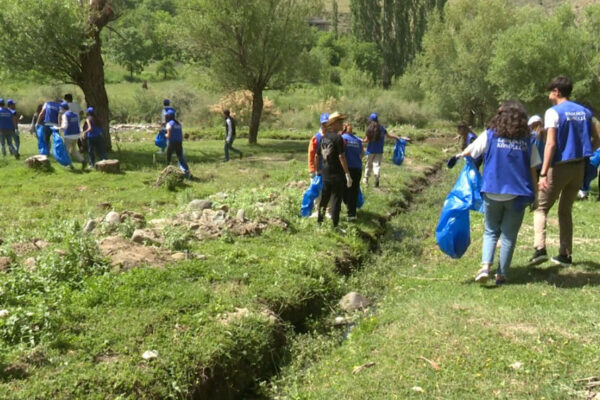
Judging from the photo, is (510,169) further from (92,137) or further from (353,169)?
(92,137)

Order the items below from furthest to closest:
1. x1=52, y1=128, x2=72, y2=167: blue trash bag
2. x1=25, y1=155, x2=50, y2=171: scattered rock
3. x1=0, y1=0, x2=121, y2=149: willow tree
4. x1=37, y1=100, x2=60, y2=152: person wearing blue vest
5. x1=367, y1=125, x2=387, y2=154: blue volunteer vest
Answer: x1=0, y1=0, x2=121, y2=149: willow tree, x1=37, y1=100, x2=60, y2=152: person wearing blue vest, x1=52, y1=128, x2=72, y2=167: blue trash bag, x1=25, y1=155, x2=50, y2=171: scattered rock, x1=367, y1=125, x2=387, y2=154: blue volunteer vest

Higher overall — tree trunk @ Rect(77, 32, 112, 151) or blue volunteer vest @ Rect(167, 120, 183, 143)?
tree trunk @ Rect(77, 32, 112, 151)

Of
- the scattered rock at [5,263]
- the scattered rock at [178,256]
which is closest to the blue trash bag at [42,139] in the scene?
the scattered rock at [5,263]

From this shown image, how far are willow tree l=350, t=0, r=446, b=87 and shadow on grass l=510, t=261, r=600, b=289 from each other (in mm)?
56854

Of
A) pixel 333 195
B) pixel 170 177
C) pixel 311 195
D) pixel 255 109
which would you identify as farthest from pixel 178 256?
pixel 255 109

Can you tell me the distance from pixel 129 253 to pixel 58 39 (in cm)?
1201

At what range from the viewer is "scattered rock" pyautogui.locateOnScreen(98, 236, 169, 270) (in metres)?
6.82

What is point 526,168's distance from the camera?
613 cm

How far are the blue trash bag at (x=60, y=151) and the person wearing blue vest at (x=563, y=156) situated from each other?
12.7 m

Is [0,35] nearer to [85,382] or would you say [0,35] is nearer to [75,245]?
[75,245]

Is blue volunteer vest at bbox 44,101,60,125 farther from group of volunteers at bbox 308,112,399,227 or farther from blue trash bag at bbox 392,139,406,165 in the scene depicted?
blue trash bag at bbox 392,139,406,165

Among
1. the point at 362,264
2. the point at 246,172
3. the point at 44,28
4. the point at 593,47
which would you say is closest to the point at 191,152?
the point at 246,172

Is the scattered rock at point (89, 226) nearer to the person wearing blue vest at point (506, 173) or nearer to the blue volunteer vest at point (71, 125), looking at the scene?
the person wearing blue vest at point (506, 173)

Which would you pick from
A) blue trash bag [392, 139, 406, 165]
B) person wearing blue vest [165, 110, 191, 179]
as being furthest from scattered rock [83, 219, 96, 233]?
blue trash bag [392, 139, 406, 165]
